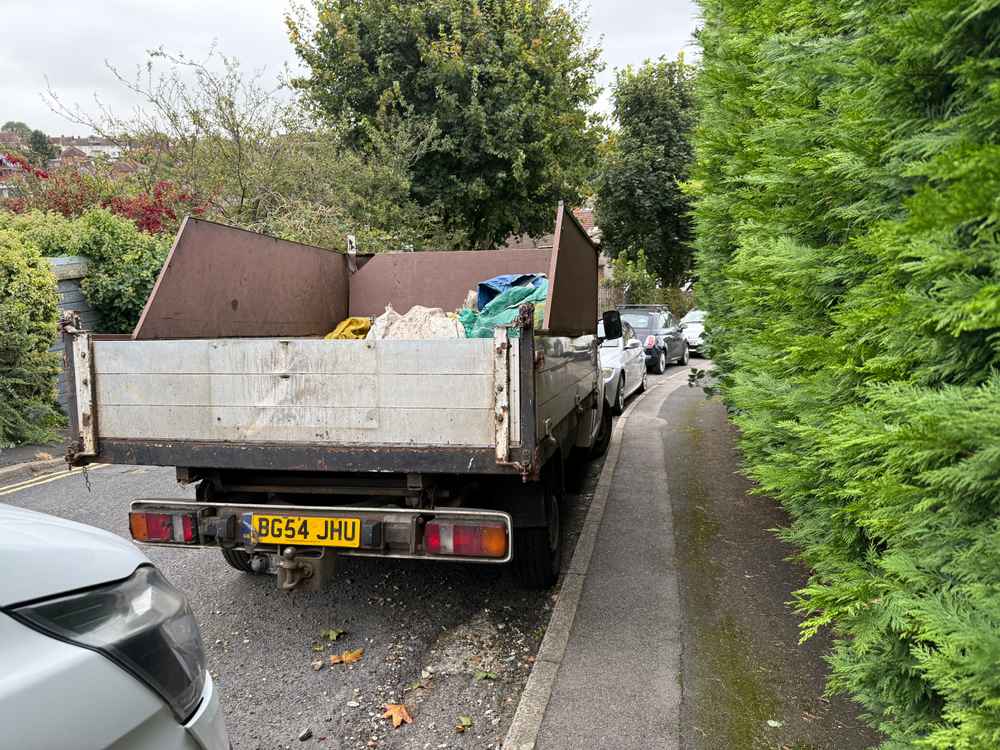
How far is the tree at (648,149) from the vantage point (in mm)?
21375

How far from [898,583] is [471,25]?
53.1 feet

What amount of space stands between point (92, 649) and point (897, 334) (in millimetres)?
2249

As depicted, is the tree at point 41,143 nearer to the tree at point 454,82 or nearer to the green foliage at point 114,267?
the tree at point 454,82

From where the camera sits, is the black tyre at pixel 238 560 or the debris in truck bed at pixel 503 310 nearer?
the black tyre at pixel 238 560

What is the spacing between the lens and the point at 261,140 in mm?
13656

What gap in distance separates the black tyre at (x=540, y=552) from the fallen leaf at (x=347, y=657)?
1072mm

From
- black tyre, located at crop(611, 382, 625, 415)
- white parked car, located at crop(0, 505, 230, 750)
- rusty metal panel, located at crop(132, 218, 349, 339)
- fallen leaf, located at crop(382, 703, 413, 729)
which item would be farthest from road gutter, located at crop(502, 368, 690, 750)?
black tyre, located at crop(611, 382, 625, 415)

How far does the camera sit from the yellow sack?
571 cm

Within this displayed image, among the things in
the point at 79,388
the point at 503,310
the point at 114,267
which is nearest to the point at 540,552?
the point at 503,310

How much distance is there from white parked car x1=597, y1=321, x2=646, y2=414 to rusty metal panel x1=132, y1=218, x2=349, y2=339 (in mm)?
3663

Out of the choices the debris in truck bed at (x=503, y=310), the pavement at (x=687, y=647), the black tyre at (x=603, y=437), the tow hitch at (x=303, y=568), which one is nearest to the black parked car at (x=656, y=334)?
the black tyre at (x=603, y=437)

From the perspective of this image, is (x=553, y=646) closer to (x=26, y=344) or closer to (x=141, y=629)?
(x=141, y=629)

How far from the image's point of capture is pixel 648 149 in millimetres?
21188

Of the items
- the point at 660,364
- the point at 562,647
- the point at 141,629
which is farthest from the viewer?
the point at 660,364
